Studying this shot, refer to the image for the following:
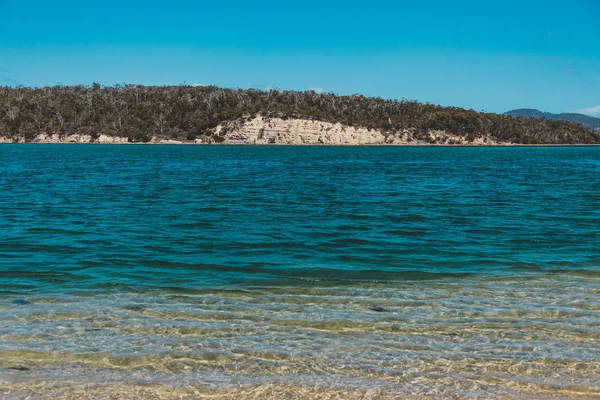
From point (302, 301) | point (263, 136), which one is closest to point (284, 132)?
point (263, 136)

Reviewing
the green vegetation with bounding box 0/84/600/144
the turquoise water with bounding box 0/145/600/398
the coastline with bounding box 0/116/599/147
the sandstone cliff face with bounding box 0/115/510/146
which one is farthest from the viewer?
the green vegetation with bounding box 0/84/600/144

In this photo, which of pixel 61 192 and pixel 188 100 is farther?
pixel 188 100

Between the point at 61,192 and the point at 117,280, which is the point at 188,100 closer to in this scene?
the point at 61,192

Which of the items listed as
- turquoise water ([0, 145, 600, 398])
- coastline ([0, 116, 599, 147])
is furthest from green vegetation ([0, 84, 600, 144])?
turquoise water ([0, 145, 600, 398])

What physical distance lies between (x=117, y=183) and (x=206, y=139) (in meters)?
132

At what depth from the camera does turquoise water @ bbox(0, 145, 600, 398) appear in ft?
24.3

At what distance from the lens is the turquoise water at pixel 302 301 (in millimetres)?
7398

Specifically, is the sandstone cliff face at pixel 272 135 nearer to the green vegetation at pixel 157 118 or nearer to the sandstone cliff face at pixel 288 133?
the sandstone cliff face at pixel 288 133

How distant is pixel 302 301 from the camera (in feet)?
35.7

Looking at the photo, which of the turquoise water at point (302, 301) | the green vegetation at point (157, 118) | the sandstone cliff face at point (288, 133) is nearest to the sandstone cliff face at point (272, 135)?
the sandstone cliff face at point (288, 133)

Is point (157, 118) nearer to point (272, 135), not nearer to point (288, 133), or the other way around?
point (272, 135)

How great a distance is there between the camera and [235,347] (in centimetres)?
833

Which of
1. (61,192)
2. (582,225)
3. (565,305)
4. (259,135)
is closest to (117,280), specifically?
(565,305)

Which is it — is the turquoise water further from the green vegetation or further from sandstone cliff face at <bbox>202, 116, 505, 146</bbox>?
the green vegetation
